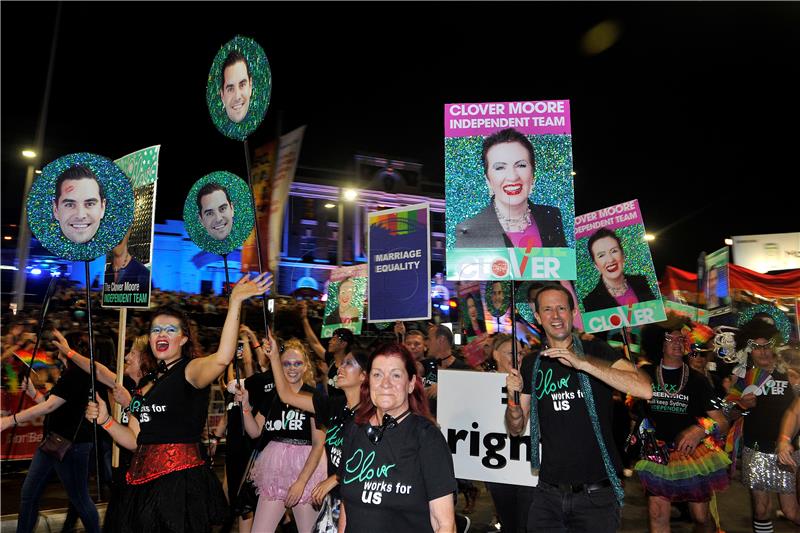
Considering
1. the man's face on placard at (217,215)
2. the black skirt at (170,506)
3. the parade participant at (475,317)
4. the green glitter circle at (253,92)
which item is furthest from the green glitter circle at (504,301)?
the black skirt at (170,506)

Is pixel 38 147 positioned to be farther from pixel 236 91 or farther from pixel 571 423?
pixel 571 423

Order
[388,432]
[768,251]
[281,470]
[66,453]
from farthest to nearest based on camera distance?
[768,251]
[66,453]
[281,470]
[388,432]

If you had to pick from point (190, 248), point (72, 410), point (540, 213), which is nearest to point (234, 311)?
point (540, 213)

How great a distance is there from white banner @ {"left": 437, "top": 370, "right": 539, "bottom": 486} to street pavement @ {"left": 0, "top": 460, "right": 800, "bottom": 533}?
2.43 m

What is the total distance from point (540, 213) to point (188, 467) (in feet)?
9.88

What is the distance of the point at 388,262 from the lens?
694 centimetres

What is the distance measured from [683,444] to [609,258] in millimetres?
2095

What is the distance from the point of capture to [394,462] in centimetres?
304

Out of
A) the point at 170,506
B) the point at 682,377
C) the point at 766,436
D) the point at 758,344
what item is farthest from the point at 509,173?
the point at 766,436

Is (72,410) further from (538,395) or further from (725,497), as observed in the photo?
(725,497)

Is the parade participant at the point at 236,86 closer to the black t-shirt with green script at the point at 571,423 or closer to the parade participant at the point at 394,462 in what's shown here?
the parade participant at the point at 394,462

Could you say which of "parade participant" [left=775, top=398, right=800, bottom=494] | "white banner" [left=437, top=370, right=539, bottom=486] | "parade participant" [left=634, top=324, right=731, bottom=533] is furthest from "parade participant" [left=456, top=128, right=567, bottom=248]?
"parade participant" [left=775, top=398, right=800, bottom=494]

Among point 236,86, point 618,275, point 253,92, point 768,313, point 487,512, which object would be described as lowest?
point 487,512

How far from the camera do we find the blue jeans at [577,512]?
3.85 m
